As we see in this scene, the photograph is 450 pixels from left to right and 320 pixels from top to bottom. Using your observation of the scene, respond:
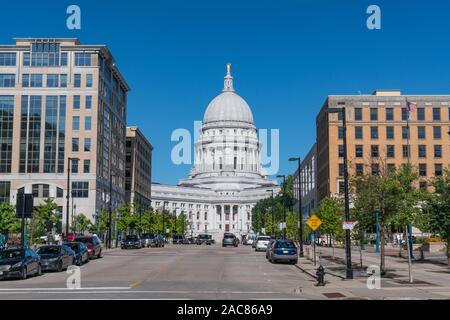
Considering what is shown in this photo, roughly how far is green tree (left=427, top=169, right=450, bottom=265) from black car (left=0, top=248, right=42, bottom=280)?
68.9ft

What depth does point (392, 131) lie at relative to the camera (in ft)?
325

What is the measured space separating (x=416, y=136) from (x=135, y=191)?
64849 millimetres

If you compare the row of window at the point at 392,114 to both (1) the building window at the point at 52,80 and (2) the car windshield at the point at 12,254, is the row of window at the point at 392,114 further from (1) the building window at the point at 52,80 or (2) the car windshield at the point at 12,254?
(2) the car windshield at the point at 12,254

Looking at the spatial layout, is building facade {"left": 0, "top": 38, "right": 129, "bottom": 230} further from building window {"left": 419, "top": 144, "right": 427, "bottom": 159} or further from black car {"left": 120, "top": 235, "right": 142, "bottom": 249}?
building window {"left": 419, "top": 144, "right": 427, "bottom": 159}

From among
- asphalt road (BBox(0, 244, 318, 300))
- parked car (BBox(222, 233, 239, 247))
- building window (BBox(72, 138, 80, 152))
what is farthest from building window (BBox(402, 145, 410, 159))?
asphalt road (BBox(0, 244, 318, 300))

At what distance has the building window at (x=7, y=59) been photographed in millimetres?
106250

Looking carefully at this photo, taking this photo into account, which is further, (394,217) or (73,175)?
(73,175)

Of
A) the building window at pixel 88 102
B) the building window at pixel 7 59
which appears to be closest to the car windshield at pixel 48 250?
the building window at pixel 88 102

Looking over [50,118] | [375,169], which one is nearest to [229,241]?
[50,118]

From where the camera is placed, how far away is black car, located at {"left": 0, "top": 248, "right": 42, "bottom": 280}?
29405 mm

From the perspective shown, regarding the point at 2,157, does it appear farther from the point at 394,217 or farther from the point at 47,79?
the point at 394,217
